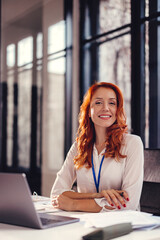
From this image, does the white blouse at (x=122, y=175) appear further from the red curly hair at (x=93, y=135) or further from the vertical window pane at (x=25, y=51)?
the vertical window pane at (x=25, y=51)

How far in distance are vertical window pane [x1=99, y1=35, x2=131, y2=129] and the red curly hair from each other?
1.81 metres

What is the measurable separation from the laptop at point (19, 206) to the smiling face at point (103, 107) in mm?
865

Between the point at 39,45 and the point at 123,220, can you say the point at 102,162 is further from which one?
the point at 39,45

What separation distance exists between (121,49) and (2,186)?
10.8 ft

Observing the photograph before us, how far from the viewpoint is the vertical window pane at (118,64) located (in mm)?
4203

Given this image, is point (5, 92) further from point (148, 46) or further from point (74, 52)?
point (148, 46)

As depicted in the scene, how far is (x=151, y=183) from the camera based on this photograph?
87.8 inches

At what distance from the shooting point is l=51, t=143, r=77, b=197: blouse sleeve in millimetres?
2222

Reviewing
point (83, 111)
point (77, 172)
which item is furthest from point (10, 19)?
point (77, 172)

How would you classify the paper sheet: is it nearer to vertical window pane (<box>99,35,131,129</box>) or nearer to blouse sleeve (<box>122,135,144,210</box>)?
blouse sleeve (<box>122,135,144,210</box>)

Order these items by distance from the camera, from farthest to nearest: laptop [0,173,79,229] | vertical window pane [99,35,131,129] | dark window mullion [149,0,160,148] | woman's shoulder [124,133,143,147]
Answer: vertical window pane [99,35,131,129] → dark window mullion [149,0,160,148] → woman's shoulder [124,133,143,147] → laptop [0,173,79,229]

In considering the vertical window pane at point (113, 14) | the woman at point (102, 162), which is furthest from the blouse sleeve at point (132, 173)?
the vertical window pane at point (113, 14)

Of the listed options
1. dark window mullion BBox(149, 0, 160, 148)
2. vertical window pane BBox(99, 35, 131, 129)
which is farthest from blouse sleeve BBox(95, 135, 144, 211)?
vertical window pane BBox(99, 35, 131, 129)

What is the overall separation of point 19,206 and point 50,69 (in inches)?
156
